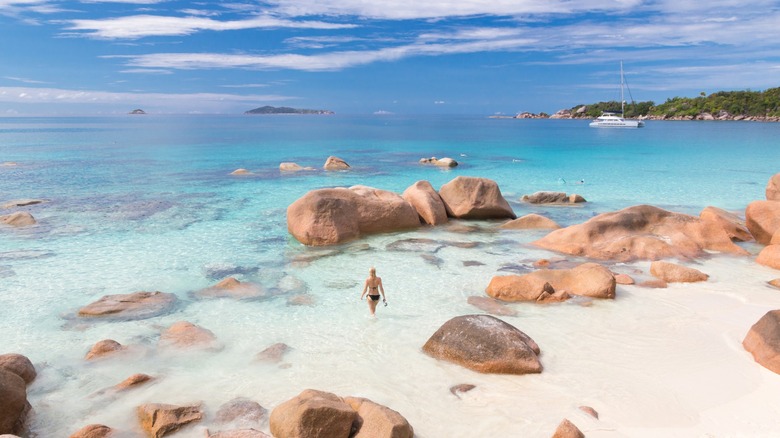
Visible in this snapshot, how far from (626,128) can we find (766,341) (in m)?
105

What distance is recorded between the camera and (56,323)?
33.6ft

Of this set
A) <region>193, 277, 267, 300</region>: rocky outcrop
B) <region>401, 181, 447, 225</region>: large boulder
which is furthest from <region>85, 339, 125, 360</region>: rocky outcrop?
<region>401, 181, 447, 225</region>: large boulder

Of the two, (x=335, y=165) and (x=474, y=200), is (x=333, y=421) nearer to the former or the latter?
(x=474, y=200)

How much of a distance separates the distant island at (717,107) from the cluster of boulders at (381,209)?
408 ft

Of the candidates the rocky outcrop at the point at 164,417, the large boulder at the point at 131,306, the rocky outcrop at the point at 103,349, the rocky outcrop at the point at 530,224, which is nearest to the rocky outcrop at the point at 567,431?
the rocky outcrop at the point at 164,417

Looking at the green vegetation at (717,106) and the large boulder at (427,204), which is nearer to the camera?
the large boulder at (427,204)

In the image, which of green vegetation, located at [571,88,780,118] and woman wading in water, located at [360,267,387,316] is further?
green vegetation, located at [571,88,780,118]

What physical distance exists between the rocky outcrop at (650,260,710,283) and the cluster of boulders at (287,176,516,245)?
7.19 meters

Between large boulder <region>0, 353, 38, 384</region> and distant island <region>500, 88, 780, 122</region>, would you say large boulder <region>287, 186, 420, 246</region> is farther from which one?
distant island <region>500, 88, 780, 122</region>

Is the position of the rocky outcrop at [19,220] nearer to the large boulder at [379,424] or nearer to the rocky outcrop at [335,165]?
the large boulder at [379,424]

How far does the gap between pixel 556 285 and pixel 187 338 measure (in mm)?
7850

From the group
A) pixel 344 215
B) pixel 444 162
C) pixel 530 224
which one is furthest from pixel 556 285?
pixel 444 162

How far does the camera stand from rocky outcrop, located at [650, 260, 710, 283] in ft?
40.3

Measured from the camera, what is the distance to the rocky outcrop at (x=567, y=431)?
6.31m
